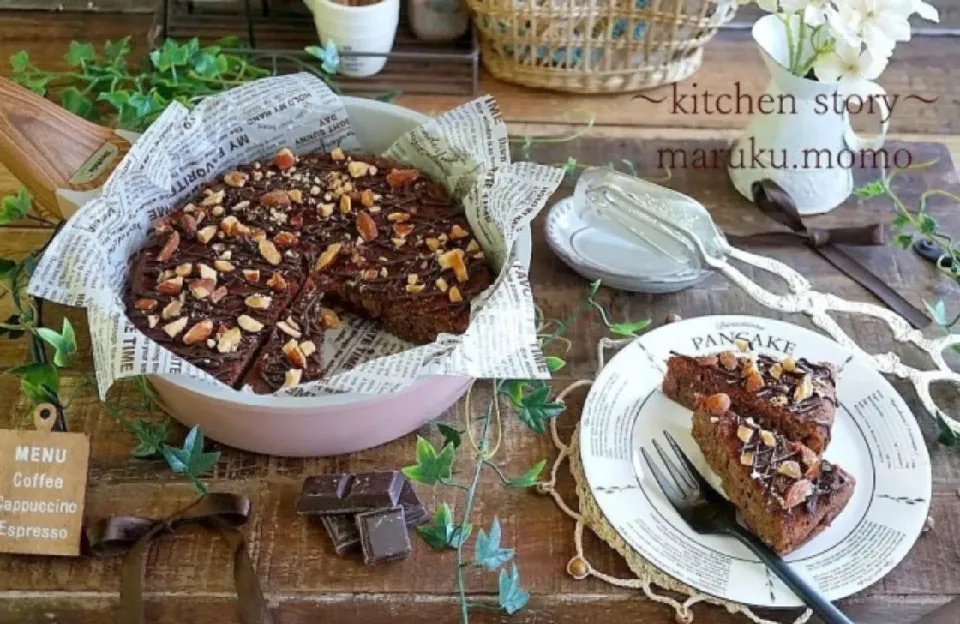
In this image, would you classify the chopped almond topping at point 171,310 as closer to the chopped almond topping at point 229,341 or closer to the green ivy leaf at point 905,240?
Answer: the chopped almond topping at point 229,341

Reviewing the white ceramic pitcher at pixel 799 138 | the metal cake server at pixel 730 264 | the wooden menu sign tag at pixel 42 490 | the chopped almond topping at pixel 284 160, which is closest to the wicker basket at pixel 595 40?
the white ceramic pitcher at pixel 799 138

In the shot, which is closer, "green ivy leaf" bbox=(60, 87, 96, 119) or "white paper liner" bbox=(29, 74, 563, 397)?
"white paper liner" bbox=(29, 74, 563, 397)

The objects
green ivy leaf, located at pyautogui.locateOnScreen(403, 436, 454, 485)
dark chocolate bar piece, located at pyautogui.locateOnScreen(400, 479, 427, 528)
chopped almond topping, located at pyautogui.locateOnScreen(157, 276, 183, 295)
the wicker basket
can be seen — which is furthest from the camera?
the wicker basket

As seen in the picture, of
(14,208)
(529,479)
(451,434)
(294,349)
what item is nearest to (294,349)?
(294,349)

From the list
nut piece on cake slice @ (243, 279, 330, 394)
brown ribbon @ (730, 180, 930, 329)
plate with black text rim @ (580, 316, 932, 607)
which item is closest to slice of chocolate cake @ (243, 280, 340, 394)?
nut piece on cake slice @ (243, 279, 330, 394)

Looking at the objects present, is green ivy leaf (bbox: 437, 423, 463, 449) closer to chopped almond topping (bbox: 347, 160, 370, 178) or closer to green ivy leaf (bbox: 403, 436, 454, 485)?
green ivy leaf (bbox: 403, 436, 454, 485)

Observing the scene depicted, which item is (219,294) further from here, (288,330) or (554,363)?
(554,363)

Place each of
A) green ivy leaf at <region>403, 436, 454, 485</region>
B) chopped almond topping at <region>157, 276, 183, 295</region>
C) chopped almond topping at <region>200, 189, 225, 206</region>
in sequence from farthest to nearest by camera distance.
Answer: chopped almond topping at <region>200, 189, 225, 206</region> → chopped almond topping at <region>157, 276, 183, 295</region> → green ivy leaf at <region>403, 436, 454, 485</region>
